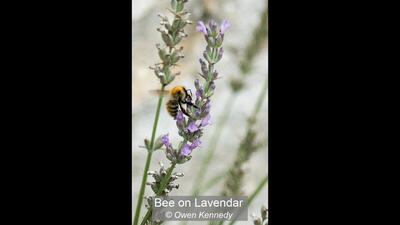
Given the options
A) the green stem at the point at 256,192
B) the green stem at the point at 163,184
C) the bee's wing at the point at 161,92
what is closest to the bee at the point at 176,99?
the bee's wing at the point at 161,92

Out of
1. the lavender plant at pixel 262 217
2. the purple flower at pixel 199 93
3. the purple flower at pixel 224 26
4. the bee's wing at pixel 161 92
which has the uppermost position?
the purple flower at pixel 224 26

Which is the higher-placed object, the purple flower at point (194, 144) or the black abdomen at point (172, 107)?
the black abdomen at point (172, 107)

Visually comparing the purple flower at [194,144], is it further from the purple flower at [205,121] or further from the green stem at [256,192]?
the green stem at [256,192]

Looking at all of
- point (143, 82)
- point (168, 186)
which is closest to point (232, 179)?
point (168, 186)

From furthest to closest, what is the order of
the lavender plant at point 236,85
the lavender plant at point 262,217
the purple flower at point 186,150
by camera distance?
1. the lavender plant at point 236,85
2. the lavender plant at point 262,217
3. the purple flower at point 186,150

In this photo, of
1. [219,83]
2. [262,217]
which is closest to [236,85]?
[219,83]

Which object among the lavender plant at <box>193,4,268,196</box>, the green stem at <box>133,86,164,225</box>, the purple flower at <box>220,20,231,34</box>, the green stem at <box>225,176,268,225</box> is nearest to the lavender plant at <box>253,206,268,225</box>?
the green stem at <box>225,176,268,225</box>

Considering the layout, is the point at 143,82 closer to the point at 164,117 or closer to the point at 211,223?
the point at 164,117
